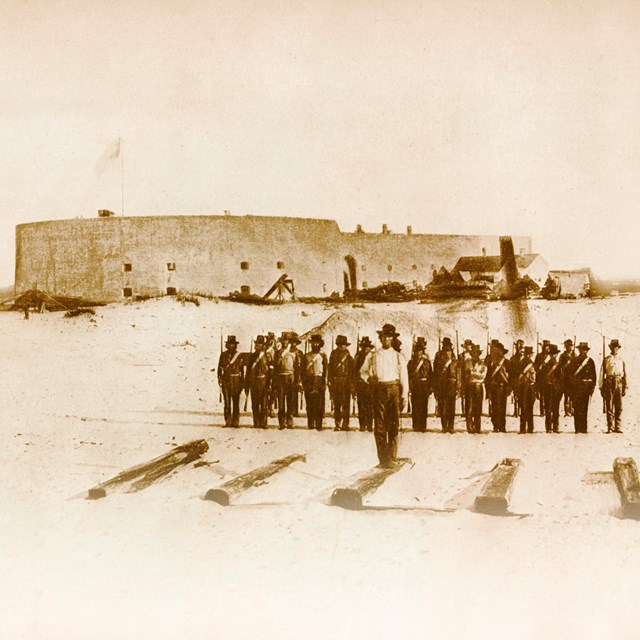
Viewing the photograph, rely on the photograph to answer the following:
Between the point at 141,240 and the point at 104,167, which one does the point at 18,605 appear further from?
the point at 141,240

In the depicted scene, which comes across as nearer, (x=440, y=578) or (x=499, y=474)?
(x=440, y=578)

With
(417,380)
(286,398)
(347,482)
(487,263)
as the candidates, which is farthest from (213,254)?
(347,482)

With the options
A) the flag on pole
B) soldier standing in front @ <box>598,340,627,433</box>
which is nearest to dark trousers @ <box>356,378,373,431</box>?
soldier standing in front @ <box>598,340,627,433</box>

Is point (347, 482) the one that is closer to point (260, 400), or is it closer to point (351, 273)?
point (260, 400)

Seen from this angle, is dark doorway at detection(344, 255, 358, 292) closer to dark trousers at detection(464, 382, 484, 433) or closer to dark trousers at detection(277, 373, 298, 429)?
dark trousers at detection(277, 373, 298, 429)

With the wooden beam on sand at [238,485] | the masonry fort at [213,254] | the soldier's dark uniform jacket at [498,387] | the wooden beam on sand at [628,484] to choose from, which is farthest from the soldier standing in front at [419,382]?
the wooden beam on sand at [628,484]

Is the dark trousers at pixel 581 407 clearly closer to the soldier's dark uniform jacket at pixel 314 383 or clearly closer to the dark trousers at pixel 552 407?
the dark trousers at pixel 552 407

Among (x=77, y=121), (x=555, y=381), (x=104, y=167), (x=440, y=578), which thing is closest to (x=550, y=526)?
(x=440, y=578)
